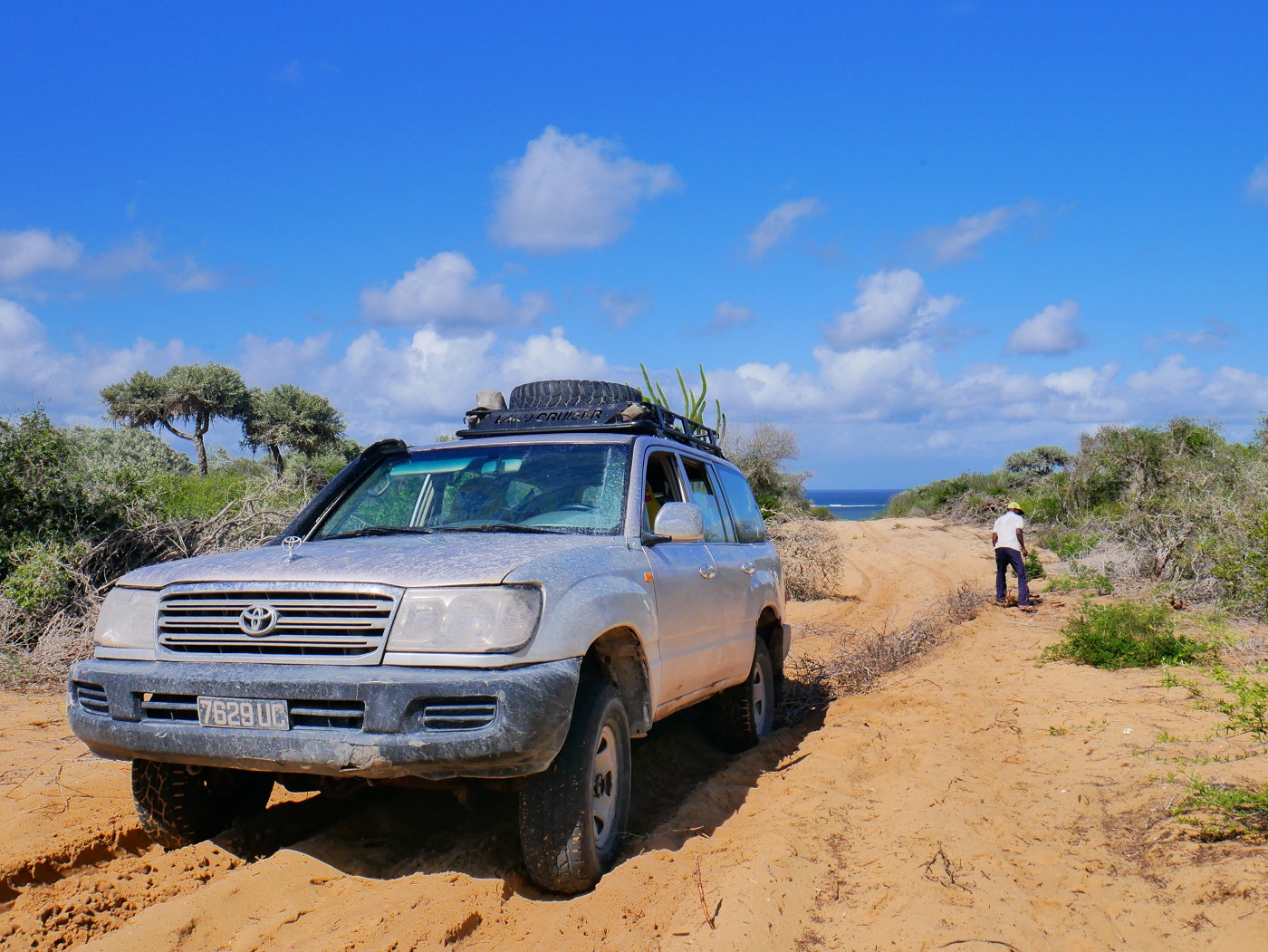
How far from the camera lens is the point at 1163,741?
5.84 metres

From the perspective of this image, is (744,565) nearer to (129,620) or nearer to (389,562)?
(389,562)

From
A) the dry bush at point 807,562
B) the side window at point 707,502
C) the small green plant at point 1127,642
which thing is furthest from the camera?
the dry bush at point 807,562

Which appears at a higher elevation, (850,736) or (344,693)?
(344,693)

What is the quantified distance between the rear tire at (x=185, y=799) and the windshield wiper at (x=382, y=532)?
1.16m

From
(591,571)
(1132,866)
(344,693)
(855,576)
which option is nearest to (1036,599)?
(855,576)

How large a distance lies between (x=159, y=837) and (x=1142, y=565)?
13245mm

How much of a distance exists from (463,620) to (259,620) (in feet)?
2.64

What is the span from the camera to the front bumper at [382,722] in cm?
337

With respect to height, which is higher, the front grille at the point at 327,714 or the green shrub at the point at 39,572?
the green shrub at the point at 39,572

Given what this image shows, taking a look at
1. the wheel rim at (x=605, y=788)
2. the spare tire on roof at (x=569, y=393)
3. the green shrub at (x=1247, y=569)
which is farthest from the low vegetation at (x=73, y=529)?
the green shrub at (x=1247, y=569)

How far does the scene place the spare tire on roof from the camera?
24.5 ft

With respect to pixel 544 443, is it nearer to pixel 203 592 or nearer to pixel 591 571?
pixel 591 571

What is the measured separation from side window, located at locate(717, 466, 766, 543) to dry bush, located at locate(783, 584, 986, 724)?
60.0 inches

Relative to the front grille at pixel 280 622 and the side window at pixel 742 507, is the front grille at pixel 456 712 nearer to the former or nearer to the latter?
the front grille at pixel 280 622
